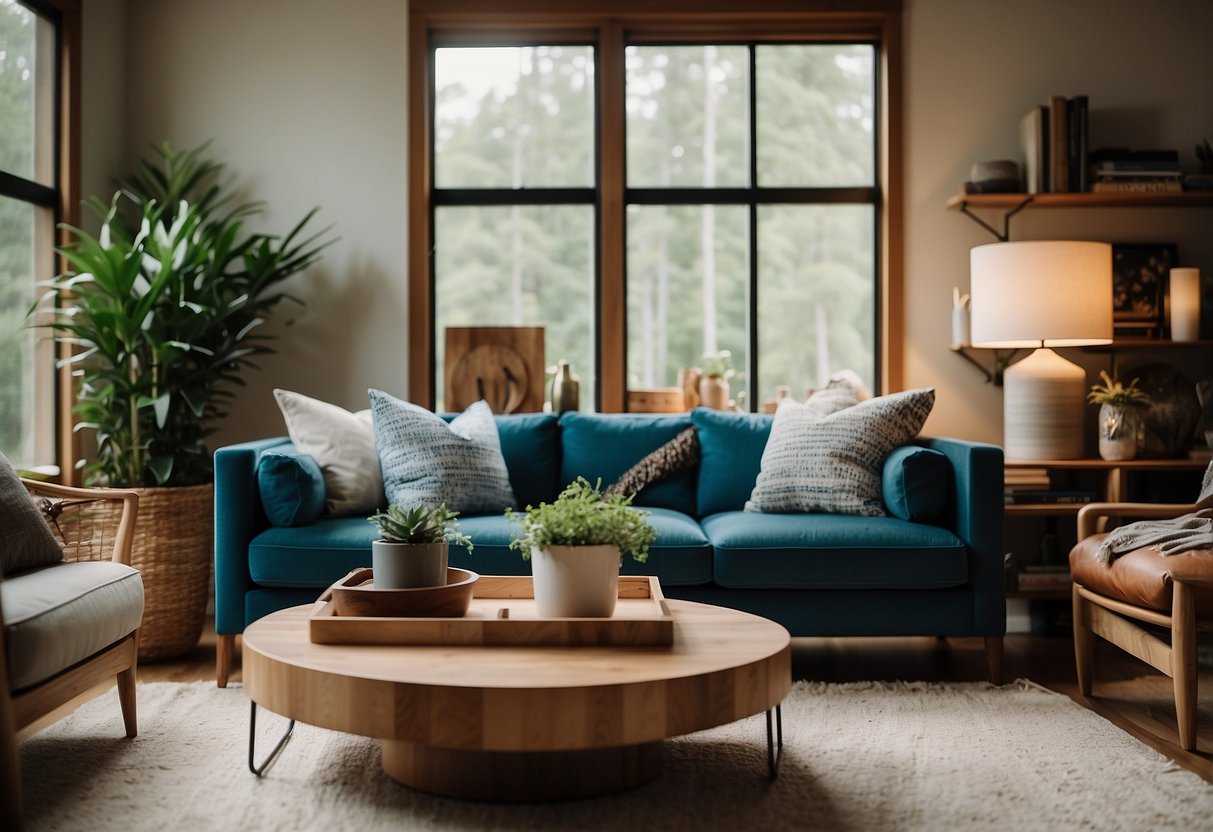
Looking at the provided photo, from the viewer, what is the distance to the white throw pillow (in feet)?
11.5

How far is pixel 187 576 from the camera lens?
371 centimetres

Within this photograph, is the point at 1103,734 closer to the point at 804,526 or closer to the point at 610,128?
the point at 804,526

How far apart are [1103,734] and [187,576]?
9.94ft

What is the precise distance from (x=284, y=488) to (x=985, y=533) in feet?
7.32

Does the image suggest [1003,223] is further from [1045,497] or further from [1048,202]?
[1045,497]

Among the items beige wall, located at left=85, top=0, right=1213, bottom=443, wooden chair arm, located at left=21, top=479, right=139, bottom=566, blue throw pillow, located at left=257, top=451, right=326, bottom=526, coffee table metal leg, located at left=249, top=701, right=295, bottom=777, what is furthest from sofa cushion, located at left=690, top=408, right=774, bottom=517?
wooden chair arm, located at left=21, top=479, right=139, bottom=566

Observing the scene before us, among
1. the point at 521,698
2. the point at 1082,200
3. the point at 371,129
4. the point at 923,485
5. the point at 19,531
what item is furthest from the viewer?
the point at 371,129

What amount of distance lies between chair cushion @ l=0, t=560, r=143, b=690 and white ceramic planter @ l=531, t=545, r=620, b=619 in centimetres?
102

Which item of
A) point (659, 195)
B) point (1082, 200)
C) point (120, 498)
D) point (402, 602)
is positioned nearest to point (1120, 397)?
point (1082, 200)

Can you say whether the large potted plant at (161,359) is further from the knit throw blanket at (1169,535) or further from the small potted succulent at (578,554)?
the knit throw blanket at (1169,535)

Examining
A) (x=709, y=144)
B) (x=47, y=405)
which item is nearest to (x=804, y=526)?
(x=709, y=144)

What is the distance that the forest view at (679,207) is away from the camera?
4520 mm

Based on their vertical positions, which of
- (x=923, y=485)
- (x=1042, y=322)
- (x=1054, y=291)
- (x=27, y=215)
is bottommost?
(x=923, y=485)

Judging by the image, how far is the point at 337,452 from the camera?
3537 millimetres
